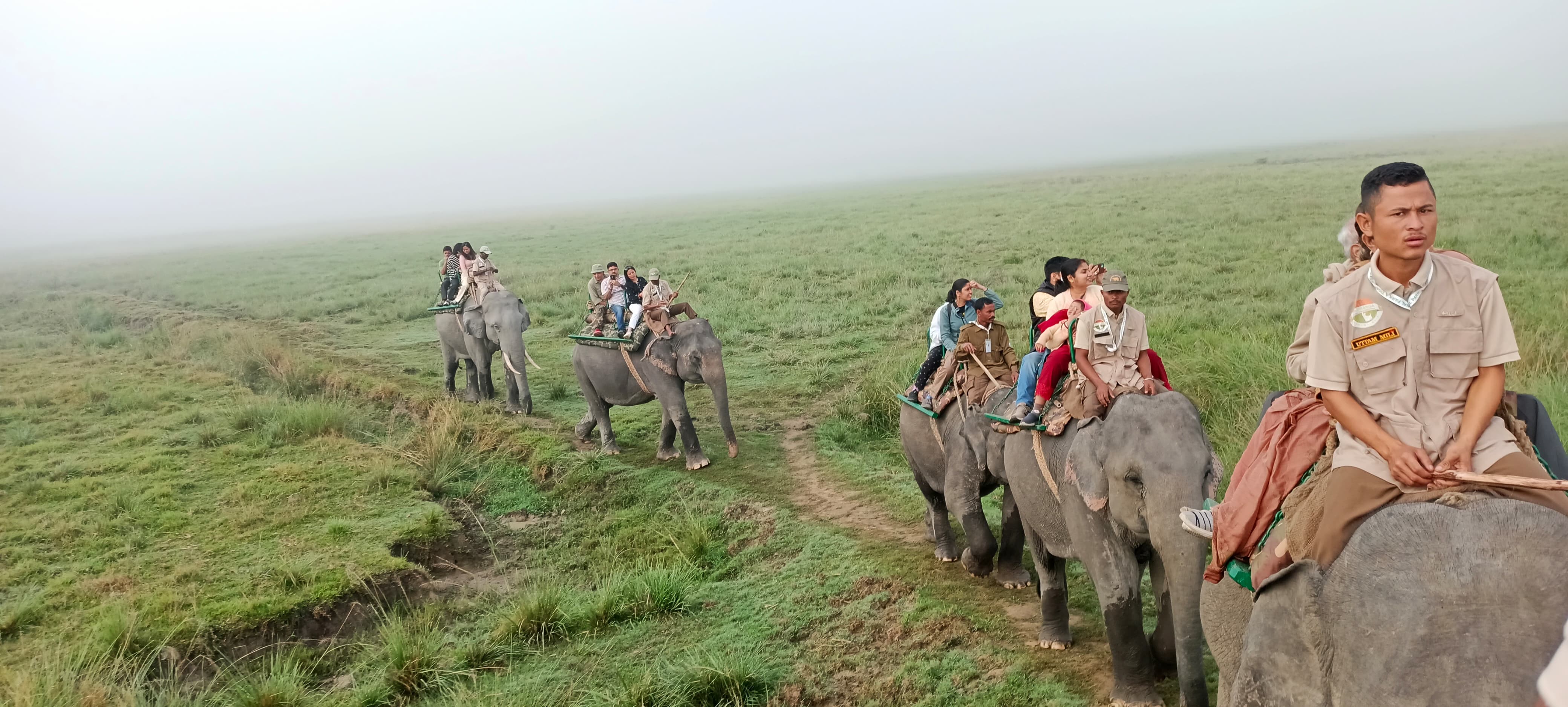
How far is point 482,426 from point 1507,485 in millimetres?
11997

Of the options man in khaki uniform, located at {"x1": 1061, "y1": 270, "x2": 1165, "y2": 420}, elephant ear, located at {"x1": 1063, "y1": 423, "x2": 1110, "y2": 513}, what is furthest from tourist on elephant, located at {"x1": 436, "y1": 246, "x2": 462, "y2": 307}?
elephant ear, located at {"x1": 1063, "y1": 423, "x2": 1110, "y2": 513}

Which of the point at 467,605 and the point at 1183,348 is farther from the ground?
the point at 1183,348

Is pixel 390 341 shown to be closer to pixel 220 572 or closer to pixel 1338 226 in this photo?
pixel 220 572

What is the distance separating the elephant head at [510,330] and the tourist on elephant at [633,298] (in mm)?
2093

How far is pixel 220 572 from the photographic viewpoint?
847 centimetres

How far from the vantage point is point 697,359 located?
444 inches

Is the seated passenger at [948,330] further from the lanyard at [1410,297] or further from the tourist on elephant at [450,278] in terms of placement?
the tourist on elephant at [450,278]

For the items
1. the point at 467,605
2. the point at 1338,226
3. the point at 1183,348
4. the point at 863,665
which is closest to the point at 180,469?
the point at 467,605

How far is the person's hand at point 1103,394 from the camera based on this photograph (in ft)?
17.5

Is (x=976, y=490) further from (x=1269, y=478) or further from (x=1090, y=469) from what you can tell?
(x=1269, y=478)

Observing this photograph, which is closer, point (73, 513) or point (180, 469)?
point (73, 513)

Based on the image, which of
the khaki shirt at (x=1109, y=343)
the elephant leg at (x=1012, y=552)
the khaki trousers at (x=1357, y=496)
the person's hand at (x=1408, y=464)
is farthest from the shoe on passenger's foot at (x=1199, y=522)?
the elephant leg at (x=1012, y=552)

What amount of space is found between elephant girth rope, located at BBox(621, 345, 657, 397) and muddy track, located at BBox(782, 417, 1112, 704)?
1.79 m

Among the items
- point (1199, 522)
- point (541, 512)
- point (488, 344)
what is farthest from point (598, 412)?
point (1199, 522)
